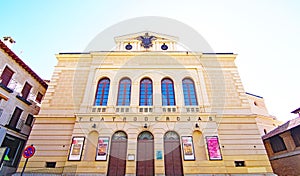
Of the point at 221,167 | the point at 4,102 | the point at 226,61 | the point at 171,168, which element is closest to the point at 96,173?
the point at 171,168

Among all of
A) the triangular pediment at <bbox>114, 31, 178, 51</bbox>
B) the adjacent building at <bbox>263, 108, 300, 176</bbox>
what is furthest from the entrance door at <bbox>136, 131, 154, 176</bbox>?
the adjacent building at <bbox>263, 108, 300, 176</bbox>

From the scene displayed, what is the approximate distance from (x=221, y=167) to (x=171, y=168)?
10.9 ft

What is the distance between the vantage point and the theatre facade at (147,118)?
12.5 m

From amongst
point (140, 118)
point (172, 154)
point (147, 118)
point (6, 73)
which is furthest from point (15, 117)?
point (172, 154)

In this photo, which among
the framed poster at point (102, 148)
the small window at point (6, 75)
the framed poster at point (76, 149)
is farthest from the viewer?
the small window at point (6, 75)

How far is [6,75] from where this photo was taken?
15664 millimetres

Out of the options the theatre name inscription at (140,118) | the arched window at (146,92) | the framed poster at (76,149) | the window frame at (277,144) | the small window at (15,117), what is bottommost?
the framed poster at (76,149)

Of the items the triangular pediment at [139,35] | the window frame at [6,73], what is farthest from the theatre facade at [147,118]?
the window frame at [6,73]

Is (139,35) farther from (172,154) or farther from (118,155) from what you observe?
(172,154)

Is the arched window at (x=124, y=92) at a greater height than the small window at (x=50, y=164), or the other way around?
the arched window at (x=124, y=92)

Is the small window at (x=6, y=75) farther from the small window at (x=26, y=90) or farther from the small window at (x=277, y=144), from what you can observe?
the small window at (x=277, y=144)

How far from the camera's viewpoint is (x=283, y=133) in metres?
15.6

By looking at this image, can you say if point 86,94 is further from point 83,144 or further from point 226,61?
point 226,61

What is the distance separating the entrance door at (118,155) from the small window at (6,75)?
10.7 m
